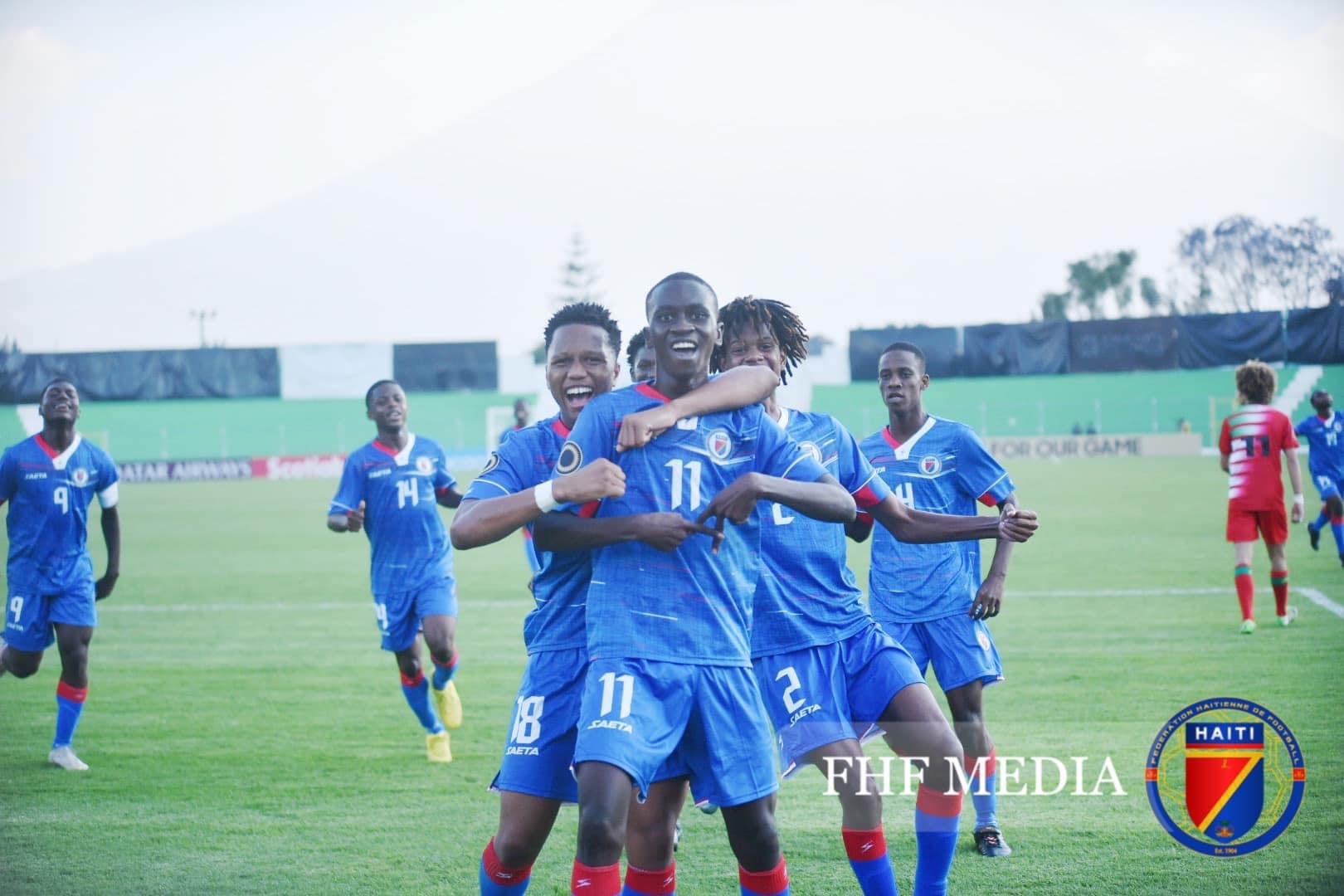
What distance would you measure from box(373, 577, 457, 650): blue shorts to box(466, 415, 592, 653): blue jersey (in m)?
4.09

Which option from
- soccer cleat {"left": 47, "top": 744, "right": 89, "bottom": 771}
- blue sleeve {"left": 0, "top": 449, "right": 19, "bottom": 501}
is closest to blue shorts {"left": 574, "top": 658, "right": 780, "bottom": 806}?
soccer cleat {"left": 47, "top": 744, "right": 89, "bottom": 771}

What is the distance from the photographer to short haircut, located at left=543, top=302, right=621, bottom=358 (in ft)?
16.0

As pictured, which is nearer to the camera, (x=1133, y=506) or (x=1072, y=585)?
(x=1072, y=585)

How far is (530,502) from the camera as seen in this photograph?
4027 mm

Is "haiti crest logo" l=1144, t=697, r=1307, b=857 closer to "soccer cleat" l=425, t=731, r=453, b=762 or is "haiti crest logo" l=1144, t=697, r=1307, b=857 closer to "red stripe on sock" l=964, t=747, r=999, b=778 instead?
"red stripe on sock" l=964, t=747, r=999, b=778

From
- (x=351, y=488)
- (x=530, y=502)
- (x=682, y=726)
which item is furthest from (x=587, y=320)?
(x=351, y=488)

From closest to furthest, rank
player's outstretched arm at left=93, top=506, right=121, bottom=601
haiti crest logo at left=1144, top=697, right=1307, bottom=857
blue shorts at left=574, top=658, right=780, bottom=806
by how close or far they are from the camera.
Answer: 1. blue shorts at left=574, top=658, right=780, bottom=806
2. haiti crest logo at left=1144, top=697, right=1307, bottom=857
3. player's outstretched arm at left=93, top=506, right=121, bottom=601

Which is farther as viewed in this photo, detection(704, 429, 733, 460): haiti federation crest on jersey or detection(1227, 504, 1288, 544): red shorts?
detection(1227, 504, 1288, 544): red shorts

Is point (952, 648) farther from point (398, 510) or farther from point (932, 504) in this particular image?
point (398, 510)

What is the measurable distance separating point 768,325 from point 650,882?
2.26 metres

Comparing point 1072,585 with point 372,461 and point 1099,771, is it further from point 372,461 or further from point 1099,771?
point 372,461

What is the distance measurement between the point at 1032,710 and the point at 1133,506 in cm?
1832

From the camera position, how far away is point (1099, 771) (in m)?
7.42

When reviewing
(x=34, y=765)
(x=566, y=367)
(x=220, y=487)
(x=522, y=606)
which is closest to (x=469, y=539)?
(x=566, y=367)
